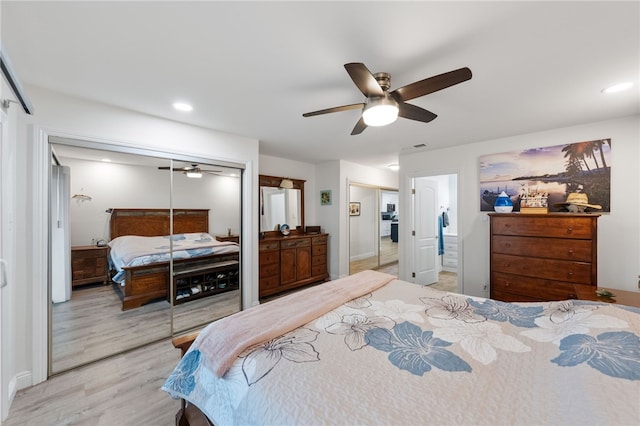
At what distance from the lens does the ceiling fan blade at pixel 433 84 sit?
1.41 m

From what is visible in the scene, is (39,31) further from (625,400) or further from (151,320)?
(625,400)

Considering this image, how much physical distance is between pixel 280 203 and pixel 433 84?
3.61 metres

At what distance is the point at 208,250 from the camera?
3.23 meters

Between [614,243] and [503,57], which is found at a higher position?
[503,57]

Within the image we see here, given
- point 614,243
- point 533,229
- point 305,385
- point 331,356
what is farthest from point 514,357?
point 614,243

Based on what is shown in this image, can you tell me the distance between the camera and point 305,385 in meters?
0.96

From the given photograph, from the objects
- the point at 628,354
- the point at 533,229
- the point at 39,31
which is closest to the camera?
the point at 628,354

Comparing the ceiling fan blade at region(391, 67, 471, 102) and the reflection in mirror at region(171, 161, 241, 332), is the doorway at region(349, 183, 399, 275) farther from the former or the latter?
the ceiling fan blade at region(391, 67, 471, 102)

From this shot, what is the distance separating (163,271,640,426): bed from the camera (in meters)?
0.81

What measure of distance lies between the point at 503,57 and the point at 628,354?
1.72 m

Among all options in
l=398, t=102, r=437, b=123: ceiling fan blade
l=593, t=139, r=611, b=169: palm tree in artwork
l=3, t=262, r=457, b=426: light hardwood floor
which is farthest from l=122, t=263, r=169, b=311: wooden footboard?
l=593, t=139, r=611, b=169: palm tree in artwork

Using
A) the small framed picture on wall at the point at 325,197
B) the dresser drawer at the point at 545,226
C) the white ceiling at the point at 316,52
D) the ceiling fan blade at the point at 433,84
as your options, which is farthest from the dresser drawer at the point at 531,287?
the small framed picture on wall at the point at 325,197

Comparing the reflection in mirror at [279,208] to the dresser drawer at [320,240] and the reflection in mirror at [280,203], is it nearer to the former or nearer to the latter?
the reflection in mirror at [280,203]

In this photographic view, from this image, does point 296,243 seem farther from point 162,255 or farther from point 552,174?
point 552,174
